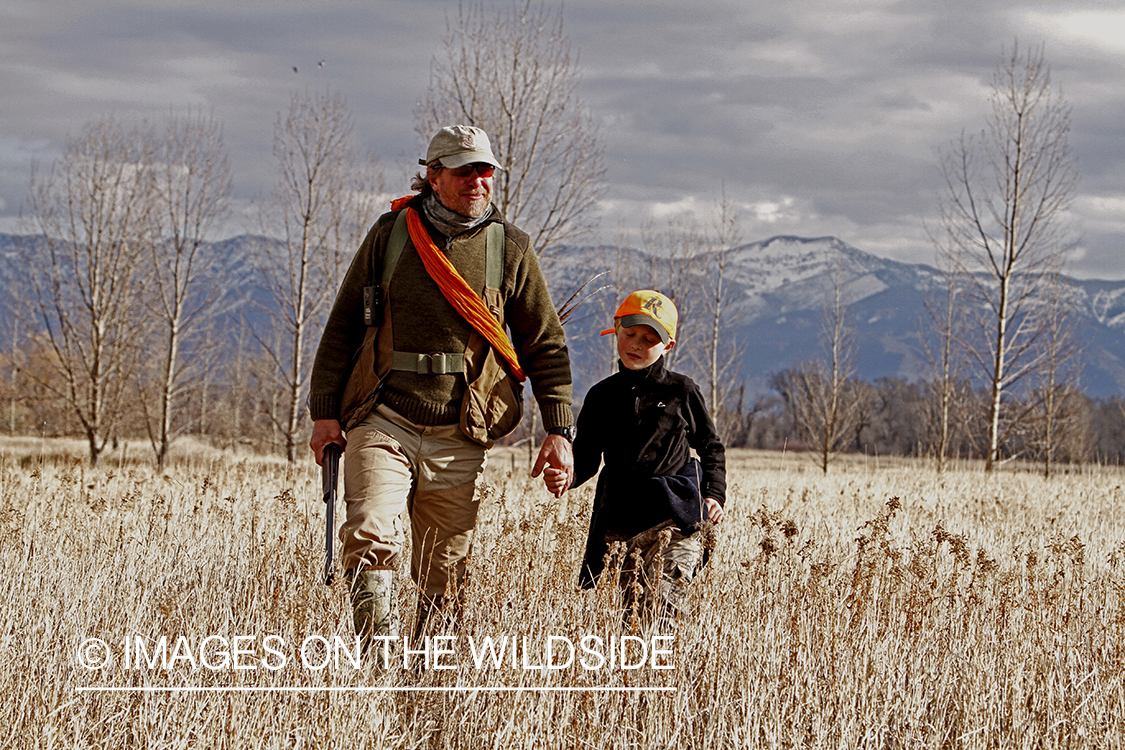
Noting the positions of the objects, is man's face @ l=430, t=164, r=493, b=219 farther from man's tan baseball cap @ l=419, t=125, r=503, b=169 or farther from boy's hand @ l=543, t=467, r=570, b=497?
boy's hand @ l=543, t=467, r=570, b=497

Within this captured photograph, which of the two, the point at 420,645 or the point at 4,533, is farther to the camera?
the point at 4,533

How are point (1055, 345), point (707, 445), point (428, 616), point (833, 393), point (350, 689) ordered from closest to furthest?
point (350, 689)
point (428, 616)
point (707, 445)
point (833, 393)
point (1055, 345)

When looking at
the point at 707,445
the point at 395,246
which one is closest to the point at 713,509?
the point at 707,445

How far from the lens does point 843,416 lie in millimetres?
27875

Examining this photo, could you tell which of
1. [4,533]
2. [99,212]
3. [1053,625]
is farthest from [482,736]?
[99,212]

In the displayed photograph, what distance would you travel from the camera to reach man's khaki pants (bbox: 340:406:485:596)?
11.6ft

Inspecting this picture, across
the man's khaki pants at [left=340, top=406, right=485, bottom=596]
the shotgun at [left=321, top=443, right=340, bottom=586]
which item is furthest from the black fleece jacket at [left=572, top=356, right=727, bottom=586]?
the shotgun at [left=321, top=443, right=340, bottom=586]

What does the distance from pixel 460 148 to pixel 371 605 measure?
1703 mm

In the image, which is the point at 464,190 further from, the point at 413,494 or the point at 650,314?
the point at 413,494

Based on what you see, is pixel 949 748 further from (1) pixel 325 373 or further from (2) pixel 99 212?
(2) pixel 99 212

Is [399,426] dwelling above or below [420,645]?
above

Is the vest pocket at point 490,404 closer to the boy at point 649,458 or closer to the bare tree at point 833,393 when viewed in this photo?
the boy at point 649,458

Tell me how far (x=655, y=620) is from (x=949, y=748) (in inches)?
41.3

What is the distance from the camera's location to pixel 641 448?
4141mm
